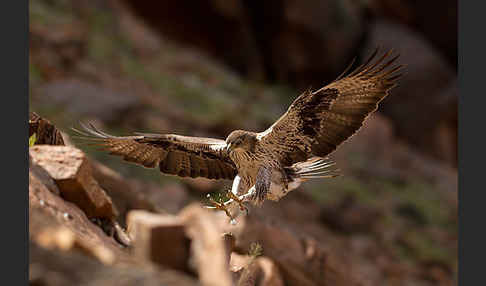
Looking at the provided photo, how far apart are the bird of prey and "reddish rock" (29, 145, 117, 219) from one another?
Answer: 742mm

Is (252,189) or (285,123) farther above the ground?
(285,123)

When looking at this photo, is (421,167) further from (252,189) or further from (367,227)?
(252,189)

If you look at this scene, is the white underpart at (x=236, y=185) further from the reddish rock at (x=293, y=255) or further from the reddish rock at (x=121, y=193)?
the reddish rock at (x=121, y=193)

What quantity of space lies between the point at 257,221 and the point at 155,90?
923 centimetres

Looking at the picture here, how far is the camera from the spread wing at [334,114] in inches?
174

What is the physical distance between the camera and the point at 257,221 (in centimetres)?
502

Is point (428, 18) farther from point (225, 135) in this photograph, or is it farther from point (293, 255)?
point (293, 255)

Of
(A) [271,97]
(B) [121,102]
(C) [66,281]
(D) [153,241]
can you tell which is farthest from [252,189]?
(A) [271,97]

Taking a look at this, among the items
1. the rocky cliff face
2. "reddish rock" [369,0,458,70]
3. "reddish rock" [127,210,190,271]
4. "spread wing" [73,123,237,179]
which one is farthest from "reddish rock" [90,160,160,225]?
"reddish rock" [369,0,458,70]

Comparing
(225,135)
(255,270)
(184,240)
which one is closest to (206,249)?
(184,240)

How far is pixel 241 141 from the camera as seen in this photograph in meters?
4.28

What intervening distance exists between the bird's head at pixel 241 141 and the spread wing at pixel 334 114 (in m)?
0.11

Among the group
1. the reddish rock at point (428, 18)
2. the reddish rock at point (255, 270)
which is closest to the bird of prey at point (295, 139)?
the reddish rock at point (255, 270)

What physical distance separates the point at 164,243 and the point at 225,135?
988 centimetres
